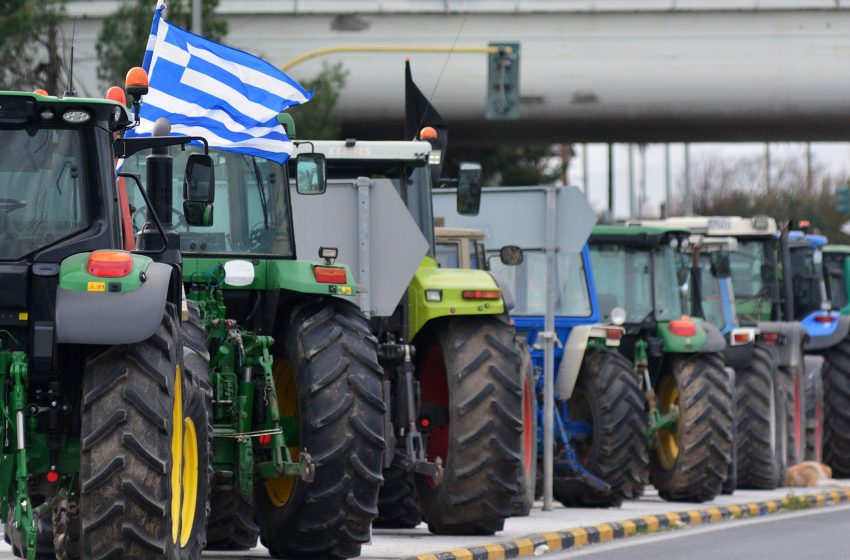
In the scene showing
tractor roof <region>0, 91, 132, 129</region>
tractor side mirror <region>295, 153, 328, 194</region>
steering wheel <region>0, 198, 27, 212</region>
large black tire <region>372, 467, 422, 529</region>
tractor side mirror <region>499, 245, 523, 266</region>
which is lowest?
large black tire <region>372, 467, 422, 529</region>

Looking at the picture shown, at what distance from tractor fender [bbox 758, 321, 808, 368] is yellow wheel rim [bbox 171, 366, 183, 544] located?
13.8 metres

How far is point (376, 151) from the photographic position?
1570 centimetres

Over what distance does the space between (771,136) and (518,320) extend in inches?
872

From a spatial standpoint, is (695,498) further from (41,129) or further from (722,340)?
(41,129)

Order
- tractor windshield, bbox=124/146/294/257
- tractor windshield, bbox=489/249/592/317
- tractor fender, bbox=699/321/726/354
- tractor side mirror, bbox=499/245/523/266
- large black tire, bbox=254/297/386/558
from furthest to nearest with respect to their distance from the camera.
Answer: tractor fender, bbox=699/321/726/354, tractor windshield, bbox=489/249/592/317, tractor side mirror, bbox=499/245/523/266, tractor windshield, bbox=124/146/294/257, large black tire, bbox=254/297/386/558

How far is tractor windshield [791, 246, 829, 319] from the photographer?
25375 millimetres

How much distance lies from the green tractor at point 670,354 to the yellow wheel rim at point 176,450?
9.88 m

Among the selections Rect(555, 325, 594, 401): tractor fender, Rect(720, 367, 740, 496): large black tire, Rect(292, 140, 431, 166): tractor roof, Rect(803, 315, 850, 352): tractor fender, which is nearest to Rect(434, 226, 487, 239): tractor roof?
Rect(555, 325, 594, 401): tractor fender

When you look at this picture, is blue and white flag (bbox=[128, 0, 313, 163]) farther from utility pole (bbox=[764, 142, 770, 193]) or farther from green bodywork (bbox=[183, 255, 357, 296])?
utility pole (bbox=[764, 142, 770, 193])

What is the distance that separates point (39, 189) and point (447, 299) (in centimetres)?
542

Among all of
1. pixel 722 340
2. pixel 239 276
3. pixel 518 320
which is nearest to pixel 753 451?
pixel 722 340

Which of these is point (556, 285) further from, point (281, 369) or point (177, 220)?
point (177, 220)

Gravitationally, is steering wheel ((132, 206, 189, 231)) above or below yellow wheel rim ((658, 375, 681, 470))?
above

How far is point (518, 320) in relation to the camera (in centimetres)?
1920
